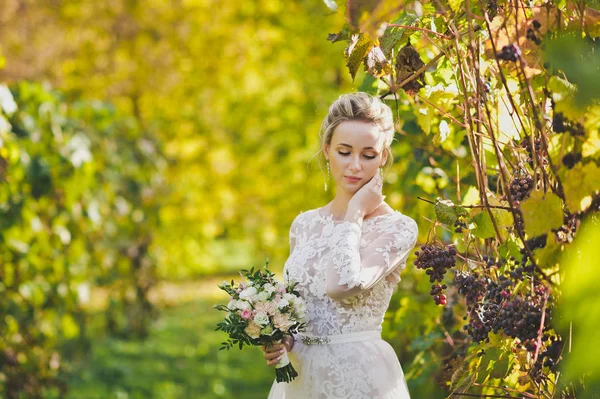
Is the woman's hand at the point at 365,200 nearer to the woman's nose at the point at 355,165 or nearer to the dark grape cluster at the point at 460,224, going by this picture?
the woman's nose at the point at 355,165

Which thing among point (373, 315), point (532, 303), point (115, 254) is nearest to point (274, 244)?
point (115, 254)

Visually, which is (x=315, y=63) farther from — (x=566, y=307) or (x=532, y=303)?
(x=566, y=307)

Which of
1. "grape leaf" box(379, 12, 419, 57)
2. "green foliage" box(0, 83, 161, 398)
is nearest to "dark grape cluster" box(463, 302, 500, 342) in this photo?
"grape leaf" box(379, 12, 419, 57)

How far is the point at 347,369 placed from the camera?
2.48 m

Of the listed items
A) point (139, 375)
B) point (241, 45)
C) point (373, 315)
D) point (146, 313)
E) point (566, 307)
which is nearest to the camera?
point (566, 307)

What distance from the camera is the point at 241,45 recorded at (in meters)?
11.7

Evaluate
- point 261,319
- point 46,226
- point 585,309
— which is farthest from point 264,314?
point 46,226

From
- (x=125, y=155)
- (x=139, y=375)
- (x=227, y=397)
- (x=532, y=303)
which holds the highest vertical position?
(x=125, y=155)

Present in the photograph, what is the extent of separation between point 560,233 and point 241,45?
10.4 m

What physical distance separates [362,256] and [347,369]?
0.37m

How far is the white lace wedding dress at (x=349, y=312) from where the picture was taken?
7.96 ft

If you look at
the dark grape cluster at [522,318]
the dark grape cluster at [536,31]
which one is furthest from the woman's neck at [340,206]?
the dark grape cluster at [536,31]

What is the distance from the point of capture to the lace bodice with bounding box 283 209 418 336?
2379 millimetres

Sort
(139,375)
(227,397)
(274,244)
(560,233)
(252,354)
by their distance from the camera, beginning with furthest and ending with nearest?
1. (274,244)
2. (252,354)
3. (139,375)
4. (227,397)
5. (560,233)
